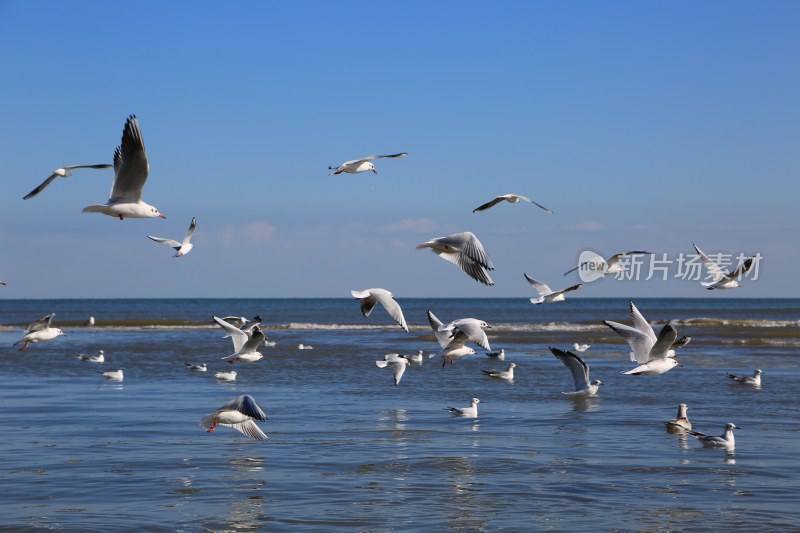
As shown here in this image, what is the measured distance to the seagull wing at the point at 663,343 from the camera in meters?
13.1

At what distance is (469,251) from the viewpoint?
41.5 ft

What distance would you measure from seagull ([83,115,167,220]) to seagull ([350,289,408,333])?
2.97 m

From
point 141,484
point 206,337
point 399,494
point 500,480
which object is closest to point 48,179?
point 141,484

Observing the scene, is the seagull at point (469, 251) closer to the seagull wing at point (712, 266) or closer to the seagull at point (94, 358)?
the seagull wing at point (712, 266)

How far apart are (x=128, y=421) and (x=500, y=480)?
7.13 m

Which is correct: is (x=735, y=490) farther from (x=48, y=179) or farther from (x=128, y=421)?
(x=128, y=421)

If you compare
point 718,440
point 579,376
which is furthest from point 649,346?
point 579,376

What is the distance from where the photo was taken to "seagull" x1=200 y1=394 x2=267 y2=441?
12126mm

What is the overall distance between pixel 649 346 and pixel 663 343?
2.79 feet

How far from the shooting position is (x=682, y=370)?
25078 millimetres

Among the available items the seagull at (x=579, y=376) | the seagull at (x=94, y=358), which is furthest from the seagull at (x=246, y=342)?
the seagull at (x=94, y=358)

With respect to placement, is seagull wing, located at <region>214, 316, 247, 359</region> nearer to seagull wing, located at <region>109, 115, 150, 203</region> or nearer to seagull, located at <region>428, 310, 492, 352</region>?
seagull, located at <region>428, 310, 492, 352</region>

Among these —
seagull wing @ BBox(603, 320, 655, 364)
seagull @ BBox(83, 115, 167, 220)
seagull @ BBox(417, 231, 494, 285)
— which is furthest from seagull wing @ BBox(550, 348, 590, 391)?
seagull @ BBox(83, 115, 167, 220)

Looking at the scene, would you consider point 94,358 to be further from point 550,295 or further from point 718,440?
point 718,440
